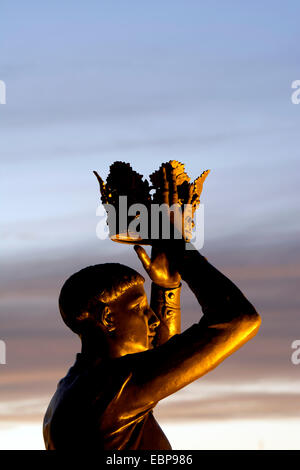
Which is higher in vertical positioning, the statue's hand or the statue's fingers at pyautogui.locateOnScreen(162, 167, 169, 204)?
the statue's fingers at pyautogui.locateOnScreen(162, 167, 169, 204)

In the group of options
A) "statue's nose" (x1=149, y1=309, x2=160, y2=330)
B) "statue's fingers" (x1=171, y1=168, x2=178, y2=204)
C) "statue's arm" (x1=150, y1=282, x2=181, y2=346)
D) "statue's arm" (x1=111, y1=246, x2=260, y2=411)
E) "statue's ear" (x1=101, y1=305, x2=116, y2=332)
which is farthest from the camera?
"statue's arm" (x1=150, y1=282, x2=181, y2=346)

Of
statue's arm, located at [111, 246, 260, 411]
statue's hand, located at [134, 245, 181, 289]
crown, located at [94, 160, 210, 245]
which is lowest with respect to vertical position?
statue's arm, located at [111, 246, 260, 411]

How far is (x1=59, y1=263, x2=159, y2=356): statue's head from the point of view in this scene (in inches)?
749

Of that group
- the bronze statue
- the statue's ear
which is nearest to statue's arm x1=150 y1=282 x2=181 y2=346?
the bronze statue

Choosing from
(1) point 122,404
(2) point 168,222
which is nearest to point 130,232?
(2) point 168,222

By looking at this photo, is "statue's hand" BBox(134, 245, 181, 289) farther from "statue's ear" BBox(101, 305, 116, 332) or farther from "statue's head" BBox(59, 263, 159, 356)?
"statue's ear" BBox(101, 305, 116, 332)

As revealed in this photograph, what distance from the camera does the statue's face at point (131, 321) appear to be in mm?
19031

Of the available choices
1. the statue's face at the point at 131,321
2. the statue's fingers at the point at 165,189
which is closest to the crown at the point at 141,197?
the statue's fingers at the point at 165,189

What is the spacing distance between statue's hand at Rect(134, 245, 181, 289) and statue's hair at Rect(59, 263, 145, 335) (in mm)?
157

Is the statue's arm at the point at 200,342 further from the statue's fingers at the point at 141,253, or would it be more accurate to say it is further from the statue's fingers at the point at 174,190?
the statue's fingers at the point at 174,190

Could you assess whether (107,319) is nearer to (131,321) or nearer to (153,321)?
(131,321)

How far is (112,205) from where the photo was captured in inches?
771
